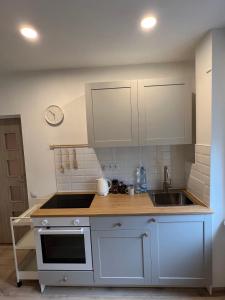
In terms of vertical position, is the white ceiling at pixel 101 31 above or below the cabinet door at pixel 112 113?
above

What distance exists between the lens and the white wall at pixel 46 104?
2.51 metres

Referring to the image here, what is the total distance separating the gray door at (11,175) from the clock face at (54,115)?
1.95 ft

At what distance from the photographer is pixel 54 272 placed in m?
2.01

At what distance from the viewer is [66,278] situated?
78.8 inches

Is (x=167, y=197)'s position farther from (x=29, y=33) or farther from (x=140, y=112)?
(x=29, y=33)

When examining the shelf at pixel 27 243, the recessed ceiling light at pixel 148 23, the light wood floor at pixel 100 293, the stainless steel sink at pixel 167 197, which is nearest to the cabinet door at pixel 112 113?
the recessed ceiling light at pixel 148 23

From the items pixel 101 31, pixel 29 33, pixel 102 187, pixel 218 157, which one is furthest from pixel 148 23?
pixel 102 187

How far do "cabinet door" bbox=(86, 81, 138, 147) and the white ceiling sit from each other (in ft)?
1.17

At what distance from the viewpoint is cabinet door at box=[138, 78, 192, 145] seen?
6.98 ft

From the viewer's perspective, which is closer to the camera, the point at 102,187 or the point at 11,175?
the point at 102,187

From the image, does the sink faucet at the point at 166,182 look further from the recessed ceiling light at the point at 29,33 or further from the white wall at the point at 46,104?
the recessed ceiling light at the point at 29,33

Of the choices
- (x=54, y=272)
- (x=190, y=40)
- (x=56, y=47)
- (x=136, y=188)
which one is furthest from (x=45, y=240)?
(x=190, y=40)

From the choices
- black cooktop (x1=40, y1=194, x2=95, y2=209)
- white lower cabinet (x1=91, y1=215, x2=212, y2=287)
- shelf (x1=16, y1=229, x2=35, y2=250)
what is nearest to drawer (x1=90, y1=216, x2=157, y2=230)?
white lower cabinet (x1=91, y1=215, x2=212, y2=287)

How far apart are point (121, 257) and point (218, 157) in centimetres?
133
